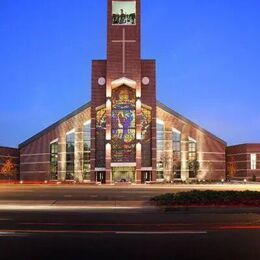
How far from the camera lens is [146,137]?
378 ft

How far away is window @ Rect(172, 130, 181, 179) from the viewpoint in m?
119

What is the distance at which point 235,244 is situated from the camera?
12.9 m

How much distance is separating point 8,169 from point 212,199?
100 m

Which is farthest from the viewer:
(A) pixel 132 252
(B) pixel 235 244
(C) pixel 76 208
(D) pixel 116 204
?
(D) pixel 116 204

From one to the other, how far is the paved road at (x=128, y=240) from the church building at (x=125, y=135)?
91808mm

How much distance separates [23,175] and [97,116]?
2354 centimetres

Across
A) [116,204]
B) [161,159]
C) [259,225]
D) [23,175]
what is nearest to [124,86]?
[161,159]

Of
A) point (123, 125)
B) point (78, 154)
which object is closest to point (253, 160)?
point (123, 125)

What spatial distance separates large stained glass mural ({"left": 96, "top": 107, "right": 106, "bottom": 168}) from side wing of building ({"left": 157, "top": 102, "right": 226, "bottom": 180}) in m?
12.1

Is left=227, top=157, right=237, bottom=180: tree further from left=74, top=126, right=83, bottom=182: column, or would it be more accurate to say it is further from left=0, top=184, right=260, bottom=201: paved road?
left=0, top=184, right=260, bottom=201: paved road

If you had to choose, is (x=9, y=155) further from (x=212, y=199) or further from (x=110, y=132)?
(x=212, y=199)

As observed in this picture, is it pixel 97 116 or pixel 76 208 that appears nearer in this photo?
pixel 76 208

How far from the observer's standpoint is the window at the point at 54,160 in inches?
4737

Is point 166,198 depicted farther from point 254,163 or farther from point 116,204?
point 254,163
